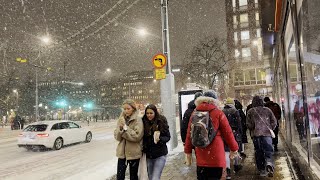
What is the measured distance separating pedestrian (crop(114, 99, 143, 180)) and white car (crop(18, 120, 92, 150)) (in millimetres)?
11648

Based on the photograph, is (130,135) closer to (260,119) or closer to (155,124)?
(155,124)

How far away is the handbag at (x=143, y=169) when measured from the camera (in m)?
5.23

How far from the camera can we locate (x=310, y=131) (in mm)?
7008

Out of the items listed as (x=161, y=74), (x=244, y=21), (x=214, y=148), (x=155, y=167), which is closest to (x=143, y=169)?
(x=155, y=167)

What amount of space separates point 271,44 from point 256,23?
158 ft

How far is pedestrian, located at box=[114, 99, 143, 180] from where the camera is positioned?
5.11 m

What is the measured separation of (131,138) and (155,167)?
0.64m

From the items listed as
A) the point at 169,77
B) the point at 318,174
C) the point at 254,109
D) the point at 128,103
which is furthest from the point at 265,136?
the point at 169,77

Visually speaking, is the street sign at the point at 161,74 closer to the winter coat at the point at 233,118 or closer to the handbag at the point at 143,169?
the winter coat at the point at 233,118

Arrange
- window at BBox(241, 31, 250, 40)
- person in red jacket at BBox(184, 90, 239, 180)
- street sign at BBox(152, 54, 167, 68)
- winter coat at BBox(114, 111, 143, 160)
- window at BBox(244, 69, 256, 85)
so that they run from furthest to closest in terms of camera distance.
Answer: window at BBox(241, 31, 250, 40), window at BBox(244, 69, 256, 85), street sign at BBox(152, 54, 167, 68), winter coat at BBox(114, 111, 143, 160), person in red jacket at BBox(184, 90, 239, 180)

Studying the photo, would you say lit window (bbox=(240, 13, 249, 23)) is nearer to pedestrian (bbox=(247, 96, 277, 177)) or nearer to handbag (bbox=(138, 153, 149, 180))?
pedestrian (bbox=(247, 96, 277, 177))

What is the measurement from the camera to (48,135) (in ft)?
52.7

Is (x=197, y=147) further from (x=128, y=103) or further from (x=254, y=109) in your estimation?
(x=254, y=109)

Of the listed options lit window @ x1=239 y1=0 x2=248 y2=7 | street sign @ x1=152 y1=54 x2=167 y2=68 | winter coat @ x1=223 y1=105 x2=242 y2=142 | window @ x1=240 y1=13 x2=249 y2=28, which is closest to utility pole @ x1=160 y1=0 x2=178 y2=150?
street sign @ x1=152 y1=54 x2=167 y2=68
